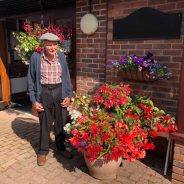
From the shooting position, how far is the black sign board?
10.5 feet

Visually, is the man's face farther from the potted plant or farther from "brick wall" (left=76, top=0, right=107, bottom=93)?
"brick wall" (left=76, top=0, right=107, bottom=93)

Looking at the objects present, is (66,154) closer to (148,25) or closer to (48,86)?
(48,86)

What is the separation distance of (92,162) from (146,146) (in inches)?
27.1

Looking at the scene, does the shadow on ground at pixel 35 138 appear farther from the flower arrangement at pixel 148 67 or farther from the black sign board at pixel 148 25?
the black sign board at pixel 148 25

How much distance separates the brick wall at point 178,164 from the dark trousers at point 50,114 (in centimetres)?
163

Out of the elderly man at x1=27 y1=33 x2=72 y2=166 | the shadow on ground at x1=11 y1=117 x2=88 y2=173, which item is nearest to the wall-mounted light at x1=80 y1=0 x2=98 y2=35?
the elderly man at x1=27 y1=33 x2=72 y2=166

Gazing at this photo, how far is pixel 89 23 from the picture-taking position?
3957 mm

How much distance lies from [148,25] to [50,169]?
2475 mm

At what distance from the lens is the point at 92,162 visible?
9.54ft

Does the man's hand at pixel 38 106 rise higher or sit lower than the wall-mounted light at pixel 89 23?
lower

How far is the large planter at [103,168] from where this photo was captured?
114 inches

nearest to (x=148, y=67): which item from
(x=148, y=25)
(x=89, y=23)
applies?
(x=148, y=25)

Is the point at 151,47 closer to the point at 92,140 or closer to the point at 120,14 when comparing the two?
the point at 120,14

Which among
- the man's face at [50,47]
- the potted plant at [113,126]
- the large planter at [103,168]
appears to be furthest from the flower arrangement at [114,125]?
the man's face at [50,47]
